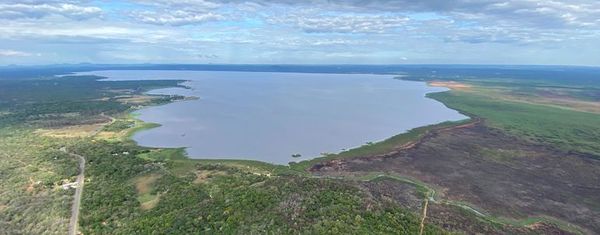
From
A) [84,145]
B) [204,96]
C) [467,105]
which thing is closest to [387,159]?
[84,145]

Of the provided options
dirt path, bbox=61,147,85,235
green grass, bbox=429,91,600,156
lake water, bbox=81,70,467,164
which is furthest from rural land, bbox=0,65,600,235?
lake water, bbox=81,70,467,164

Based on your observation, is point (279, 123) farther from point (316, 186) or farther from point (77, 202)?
point (77, 202)

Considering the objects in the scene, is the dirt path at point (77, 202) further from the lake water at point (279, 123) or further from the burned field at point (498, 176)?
the burned field at point (498, 176)

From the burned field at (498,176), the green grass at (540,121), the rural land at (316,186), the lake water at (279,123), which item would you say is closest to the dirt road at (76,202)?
the rural land at (316,186)

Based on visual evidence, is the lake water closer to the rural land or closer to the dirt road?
the rural land

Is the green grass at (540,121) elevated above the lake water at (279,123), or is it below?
above
